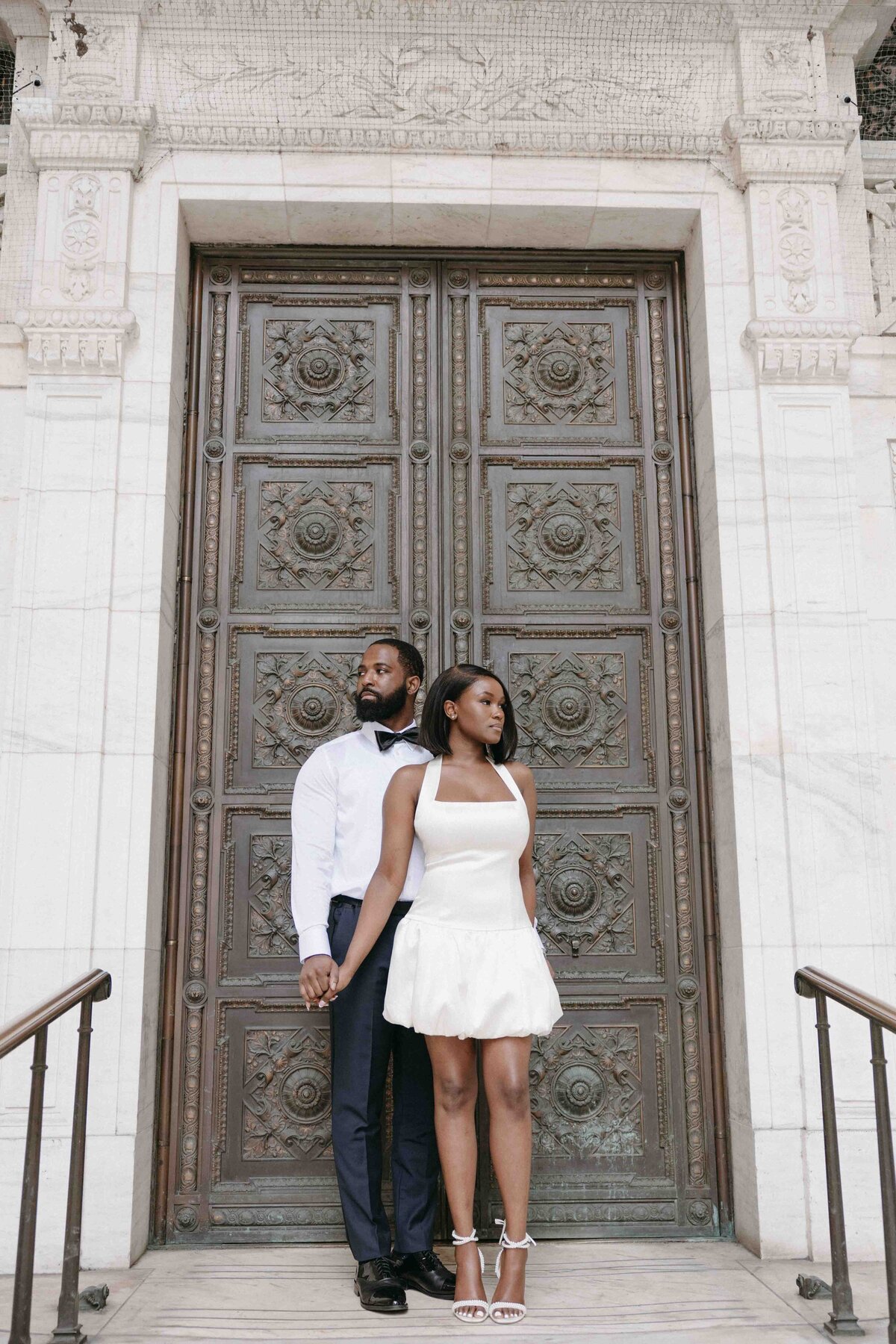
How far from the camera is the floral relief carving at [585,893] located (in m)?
4.80

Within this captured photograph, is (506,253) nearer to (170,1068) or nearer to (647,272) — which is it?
(647,272)

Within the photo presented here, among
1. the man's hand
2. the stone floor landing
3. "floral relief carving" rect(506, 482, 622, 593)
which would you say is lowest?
the stone floor landing

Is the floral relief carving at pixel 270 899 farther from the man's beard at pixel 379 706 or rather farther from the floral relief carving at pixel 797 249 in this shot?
the floral relief carving at pixel 797 249

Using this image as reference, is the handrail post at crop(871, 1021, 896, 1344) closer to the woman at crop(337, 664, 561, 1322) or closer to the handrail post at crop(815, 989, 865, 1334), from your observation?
the handrail post at crop(815, 989, 865, 1334)

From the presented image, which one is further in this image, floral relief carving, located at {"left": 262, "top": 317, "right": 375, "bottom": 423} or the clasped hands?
floral relief carving, located at {"left": 262, "top": 317, "right": 375, "bottom": 423}

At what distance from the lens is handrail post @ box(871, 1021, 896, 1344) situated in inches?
128

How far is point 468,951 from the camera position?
3.66 meters

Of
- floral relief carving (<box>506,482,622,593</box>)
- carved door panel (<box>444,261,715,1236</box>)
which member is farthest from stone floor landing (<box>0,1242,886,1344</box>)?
floral relief carving (<box>506,482,622,593</box>)

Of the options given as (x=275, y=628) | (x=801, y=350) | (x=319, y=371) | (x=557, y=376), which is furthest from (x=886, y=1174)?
(x=319, y=371)

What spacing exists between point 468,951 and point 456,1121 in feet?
1.74

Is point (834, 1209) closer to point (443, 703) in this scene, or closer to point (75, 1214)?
point (443, 703)

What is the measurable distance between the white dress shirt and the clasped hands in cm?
12

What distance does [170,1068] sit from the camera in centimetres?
461

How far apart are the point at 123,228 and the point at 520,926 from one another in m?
3.36
